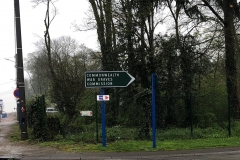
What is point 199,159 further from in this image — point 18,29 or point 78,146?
point 18,29

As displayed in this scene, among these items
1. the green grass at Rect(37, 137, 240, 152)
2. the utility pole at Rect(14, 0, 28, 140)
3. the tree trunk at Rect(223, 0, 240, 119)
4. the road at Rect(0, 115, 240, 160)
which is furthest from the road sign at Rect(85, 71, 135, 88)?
the tree trunk at Rect(223, 0, 240, 119)

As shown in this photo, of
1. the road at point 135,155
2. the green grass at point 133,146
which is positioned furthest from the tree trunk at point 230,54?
the road at point 135,155

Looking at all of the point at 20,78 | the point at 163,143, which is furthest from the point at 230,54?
the point at 20,78

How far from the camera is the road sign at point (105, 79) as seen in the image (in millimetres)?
11062

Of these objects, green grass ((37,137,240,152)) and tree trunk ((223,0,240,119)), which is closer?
green grass ((37,137,240,152))

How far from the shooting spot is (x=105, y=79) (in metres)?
11.1

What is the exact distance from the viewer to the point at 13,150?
11281mm

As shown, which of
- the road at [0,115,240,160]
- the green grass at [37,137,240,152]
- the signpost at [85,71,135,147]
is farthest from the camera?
the signpost at [85,71,135,147]

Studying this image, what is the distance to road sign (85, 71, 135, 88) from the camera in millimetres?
11062

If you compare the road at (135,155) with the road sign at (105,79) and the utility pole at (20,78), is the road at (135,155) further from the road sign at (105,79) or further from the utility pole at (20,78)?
the utility pole at (20,78)

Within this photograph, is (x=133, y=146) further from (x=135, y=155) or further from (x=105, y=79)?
(x=105, y=79)

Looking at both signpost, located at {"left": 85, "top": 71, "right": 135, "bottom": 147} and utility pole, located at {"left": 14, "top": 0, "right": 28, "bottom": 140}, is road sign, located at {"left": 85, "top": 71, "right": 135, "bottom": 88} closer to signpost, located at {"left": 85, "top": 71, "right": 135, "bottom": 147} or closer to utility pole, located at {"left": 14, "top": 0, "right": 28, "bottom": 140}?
signpost, located at {"left": 85, "top": 71, "right": 135, "bottom": 147}

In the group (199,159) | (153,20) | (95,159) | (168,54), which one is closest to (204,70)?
(168,54)

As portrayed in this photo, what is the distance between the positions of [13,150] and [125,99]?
6712 millimetres
